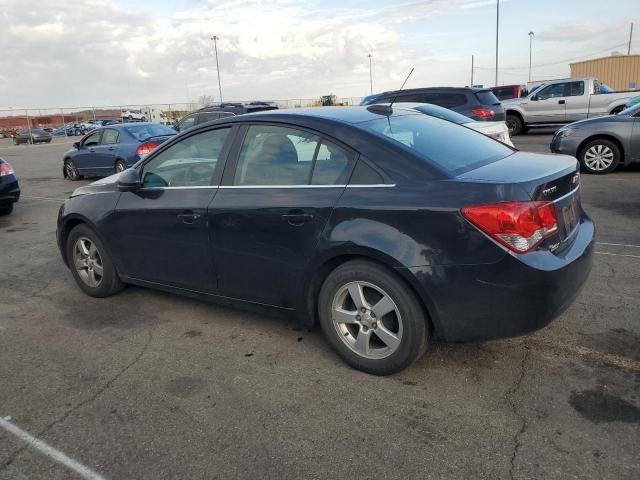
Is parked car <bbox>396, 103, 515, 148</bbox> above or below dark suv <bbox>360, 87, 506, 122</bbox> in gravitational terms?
below

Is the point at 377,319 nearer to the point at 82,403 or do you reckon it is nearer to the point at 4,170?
the point at 82,403

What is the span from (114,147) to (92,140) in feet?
4.60

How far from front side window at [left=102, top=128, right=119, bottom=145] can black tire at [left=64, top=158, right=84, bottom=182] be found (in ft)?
4.82

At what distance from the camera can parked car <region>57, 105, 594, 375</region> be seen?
2863mm

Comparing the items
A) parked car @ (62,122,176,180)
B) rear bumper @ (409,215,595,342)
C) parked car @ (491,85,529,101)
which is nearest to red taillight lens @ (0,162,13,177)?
parked car @ (62,122,176,180)

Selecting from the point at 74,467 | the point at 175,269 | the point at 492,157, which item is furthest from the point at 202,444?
the point at 492,157

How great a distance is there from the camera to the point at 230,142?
3.87 metres

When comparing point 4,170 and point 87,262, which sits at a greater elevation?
point 4,170

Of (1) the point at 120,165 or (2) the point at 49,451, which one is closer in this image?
(2) the point at 49,451

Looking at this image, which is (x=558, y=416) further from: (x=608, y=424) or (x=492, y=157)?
(x=492, y=157)

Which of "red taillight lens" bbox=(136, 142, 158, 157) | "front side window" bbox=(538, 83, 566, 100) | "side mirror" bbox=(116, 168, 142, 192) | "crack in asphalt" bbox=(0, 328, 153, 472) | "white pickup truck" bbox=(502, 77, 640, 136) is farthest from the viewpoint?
"front side window" bbox=(538, 83, 566, 100)

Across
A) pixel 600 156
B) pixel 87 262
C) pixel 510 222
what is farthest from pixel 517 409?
pixel 600 156

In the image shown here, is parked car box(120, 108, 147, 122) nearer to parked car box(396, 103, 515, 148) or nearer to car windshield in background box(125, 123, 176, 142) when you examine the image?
car windshield in background box(125, 123, 176, 142)

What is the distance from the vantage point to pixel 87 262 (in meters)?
4.91
